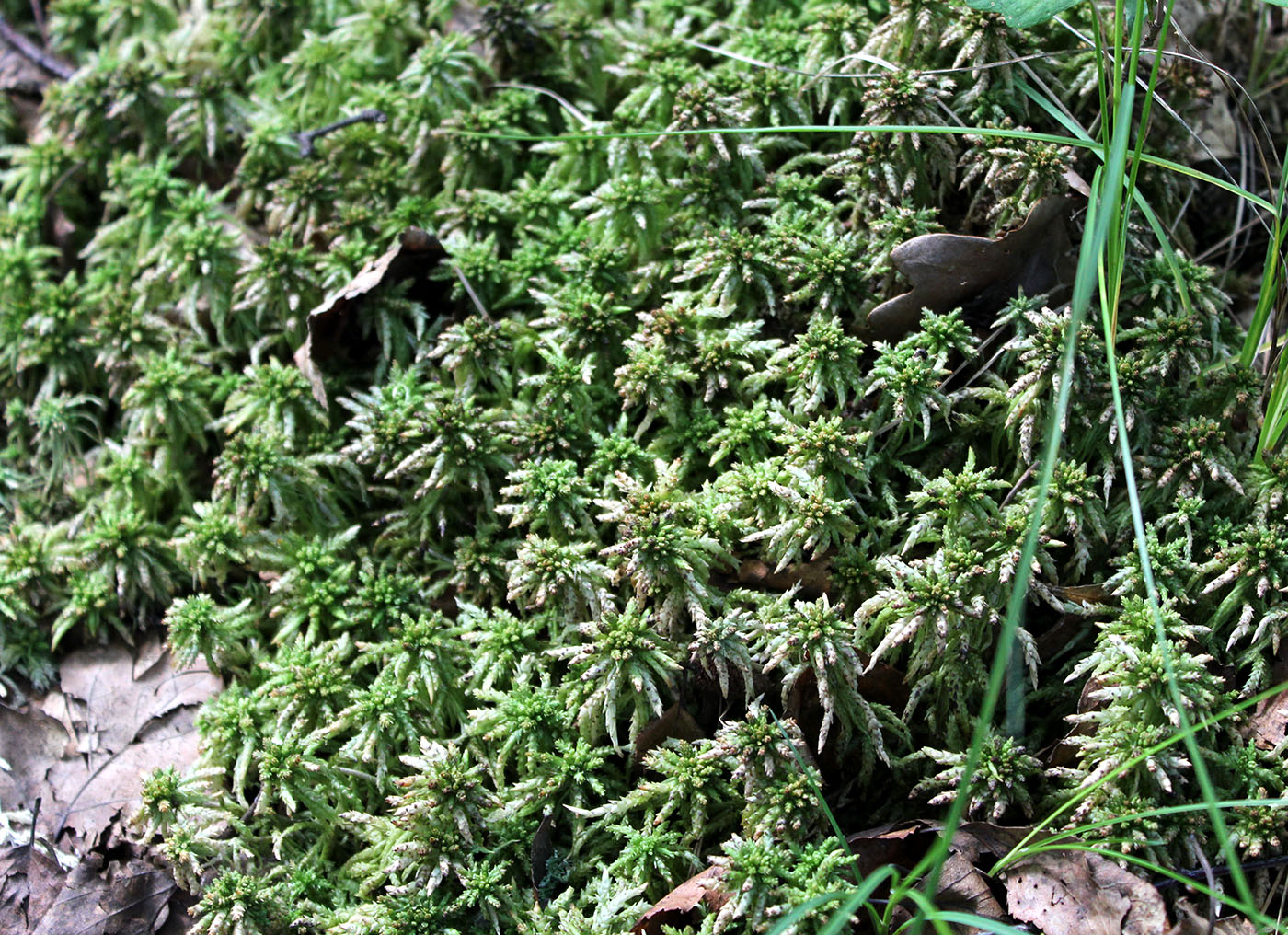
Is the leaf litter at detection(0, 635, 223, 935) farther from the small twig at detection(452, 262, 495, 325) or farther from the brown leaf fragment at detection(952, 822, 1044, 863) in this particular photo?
the brown leaf fragment at detection(952, 822, 1044, 863)

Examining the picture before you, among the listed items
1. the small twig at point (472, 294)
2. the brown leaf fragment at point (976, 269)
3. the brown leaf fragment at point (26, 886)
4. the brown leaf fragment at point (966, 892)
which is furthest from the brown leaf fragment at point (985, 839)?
the brown leaf fragment at point (26, 886)

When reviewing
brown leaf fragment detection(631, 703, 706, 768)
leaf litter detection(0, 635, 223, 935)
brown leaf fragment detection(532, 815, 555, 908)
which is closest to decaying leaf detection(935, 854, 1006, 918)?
brown leaf fragment detection(631, 703, 706, 768)

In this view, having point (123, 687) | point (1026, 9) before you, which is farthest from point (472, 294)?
point (1026, 9)

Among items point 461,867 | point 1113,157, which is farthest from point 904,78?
point 461,867

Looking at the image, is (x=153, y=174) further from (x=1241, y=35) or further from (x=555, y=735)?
(x=1241, y=35)

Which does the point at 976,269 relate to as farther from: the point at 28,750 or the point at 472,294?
the point at 28,750
